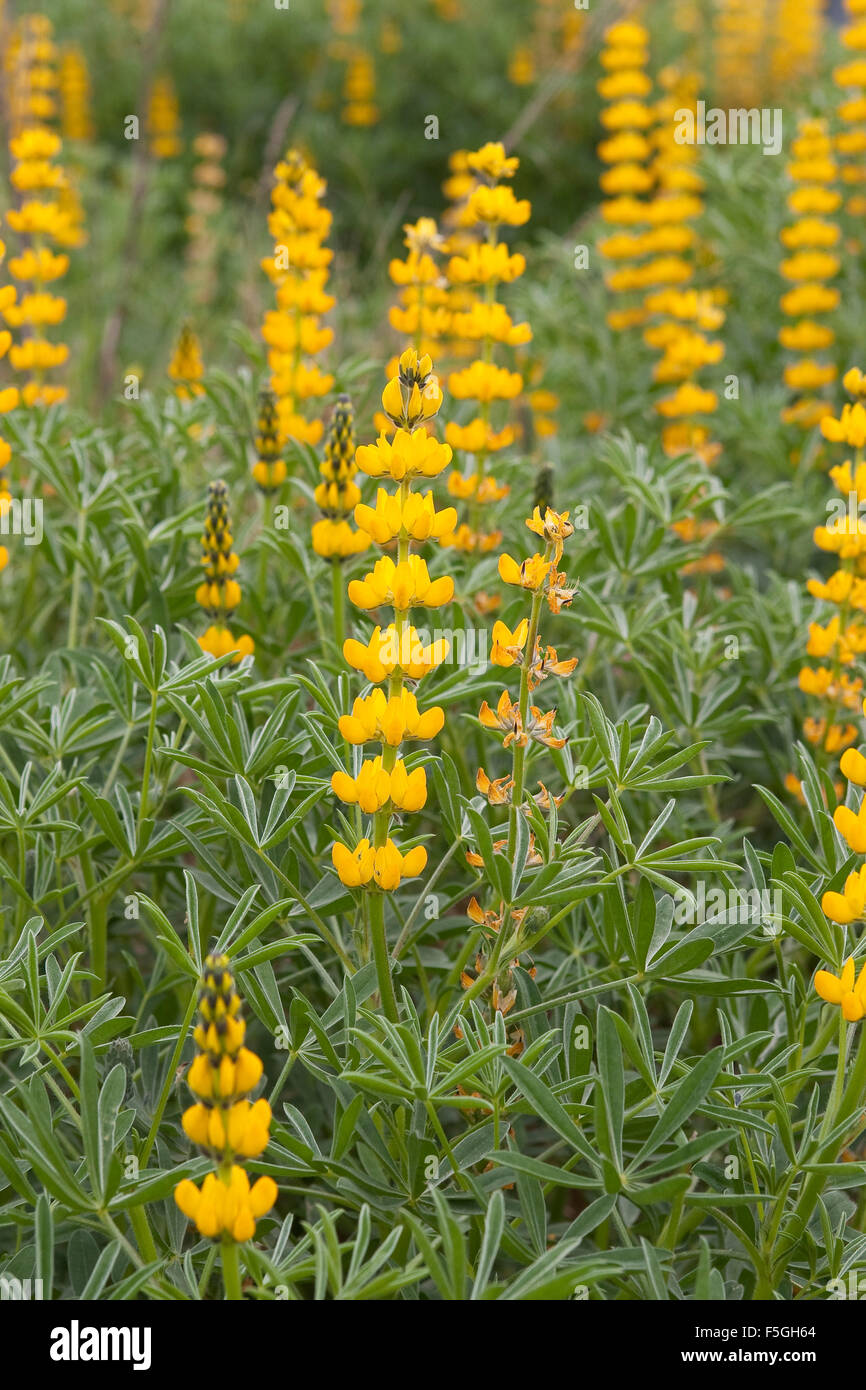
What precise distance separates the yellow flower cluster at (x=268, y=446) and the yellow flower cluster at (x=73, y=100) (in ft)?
17.9

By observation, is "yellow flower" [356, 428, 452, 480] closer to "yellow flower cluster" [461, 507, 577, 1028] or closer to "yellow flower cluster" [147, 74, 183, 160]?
"yellow flower cluster" [461, 507, 577, 1028]

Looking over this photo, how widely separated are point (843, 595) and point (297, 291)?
46.9 inches

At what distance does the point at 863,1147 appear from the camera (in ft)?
7.24

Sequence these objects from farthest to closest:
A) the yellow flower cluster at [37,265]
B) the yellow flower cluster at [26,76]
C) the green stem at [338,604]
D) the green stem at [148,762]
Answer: the yellow flower cluster at [26,76]
the yellow flower cluster at [37,265]
the green stem at [338,604]
the green stem at [148,762]

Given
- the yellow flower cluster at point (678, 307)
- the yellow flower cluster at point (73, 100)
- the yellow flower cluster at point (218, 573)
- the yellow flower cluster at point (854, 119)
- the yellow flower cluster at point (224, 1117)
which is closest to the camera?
the yellow flower cluster at point (224, 1117)

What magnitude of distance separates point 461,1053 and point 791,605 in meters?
1.25

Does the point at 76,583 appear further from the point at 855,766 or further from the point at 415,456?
the point at 855,766

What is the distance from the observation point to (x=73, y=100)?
7.68 metres

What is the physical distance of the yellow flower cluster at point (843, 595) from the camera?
2045 mm

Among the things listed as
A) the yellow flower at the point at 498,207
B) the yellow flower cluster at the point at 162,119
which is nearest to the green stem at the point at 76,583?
the yellow flower at the point at 498,207

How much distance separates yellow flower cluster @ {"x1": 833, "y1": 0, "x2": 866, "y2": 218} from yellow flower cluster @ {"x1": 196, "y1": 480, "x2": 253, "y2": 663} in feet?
9.90

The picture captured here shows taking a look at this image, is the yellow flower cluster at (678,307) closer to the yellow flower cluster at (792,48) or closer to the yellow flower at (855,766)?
the yellow flower at (855,766)
